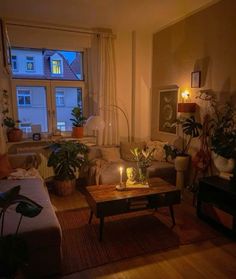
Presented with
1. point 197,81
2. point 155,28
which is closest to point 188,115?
point 197,81

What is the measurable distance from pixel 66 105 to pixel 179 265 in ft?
11.5

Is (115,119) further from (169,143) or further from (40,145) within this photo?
(40,145)

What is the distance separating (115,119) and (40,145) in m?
1.53

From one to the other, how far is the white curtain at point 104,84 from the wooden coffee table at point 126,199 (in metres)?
1.89

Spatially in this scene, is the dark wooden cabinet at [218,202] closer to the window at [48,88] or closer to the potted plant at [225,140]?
the potted plant at [225,140]

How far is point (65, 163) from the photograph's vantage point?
3643 mm

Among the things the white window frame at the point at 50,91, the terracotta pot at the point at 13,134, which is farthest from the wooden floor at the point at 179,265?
the white window frame at the point at 50,91

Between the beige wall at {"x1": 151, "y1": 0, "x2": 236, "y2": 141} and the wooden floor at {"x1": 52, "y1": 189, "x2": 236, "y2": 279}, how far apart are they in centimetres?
199

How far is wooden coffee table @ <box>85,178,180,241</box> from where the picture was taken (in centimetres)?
245

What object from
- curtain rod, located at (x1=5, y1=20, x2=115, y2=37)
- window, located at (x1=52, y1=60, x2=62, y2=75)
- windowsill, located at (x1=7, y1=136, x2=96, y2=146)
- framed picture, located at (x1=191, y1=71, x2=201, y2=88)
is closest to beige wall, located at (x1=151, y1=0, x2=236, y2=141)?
framed picture, located at (x1=191, y1=71, x2=201, y2=88)

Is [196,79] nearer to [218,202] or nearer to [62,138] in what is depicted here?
[218,202]

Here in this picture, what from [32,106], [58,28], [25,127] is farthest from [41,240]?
[58,28]

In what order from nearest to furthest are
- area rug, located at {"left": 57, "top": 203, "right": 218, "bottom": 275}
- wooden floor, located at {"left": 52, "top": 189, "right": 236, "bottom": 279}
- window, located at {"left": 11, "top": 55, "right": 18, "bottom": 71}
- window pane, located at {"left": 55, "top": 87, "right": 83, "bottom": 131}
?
wooden floor, located at {"left": 52, "top": 189, "right": 236, "bottom": 279} → area rug, located at {"left": 57, "top": 203, "right": 218, "bottom": 275} → window, located at {"left": 11, "top": 55, "right": 18, "bottom": 71} → window pane, located at {"left": 55, "top": 87, "right": 83, "bottom": 131}

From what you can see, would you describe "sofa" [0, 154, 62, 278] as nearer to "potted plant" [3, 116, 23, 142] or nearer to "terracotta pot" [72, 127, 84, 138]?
"potted plant" [3, 116, 23, 142]
